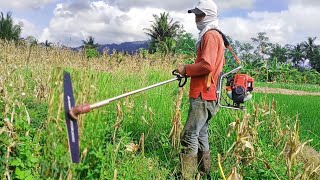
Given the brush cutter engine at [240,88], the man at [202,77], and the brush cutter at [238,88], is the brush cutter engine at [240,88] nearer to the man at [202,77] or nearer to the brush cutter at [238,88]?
the brush cutter at [238,88]

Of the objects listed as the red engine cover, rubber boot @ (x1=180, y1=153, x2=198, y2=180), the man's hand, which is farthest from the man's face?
rubber boot @ (x1=180, y1=153, x2=198, y2=180)

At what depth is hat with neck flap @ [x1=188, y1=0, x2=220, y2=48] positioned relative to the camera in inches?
157

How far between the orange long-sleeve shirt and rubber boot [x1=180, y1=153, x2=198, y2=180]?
1.84 ft

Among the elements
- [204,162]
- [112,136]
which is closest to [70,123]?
[112,136]

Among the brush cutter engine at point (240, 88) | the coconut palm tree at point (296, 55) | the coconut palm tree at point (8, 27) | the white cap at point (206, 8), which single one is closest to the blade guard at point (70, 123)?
the white cap at point (206, 8)

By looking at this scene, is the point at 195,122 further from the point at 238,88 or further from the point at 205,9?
the point at 205,9

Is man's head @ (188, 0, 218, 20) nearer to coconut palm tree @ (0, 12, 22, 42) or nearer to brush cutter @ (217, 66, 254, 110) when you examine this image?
brush cutter @ (217, 66, 254, 110)

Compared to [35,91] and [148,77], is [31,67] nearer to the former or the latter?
[35,91]

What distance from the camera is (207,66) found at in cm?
385

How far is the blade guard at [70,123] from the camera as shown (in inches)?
92.5

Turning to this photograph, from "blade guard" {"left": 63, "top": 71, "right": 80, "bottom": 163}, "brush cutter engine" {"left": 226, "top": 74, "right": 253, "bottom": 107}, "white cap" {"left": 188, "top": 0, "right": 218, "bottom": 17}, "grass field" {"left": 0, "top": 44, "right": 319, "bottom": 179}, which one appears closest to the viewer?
"blade guard" {"left": 63, "top": 71, "right": 80, "bottom": 163}

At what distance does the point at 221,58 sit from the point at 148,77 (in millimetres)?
4356

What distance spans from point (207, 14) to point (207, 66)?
49 cm

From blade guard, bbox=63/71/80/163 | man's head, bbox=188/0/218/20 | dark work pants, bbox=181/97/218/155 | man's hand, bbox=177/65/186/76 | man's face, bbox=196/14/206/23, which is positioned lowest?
dark work pants, bbox=181/97/218/155
